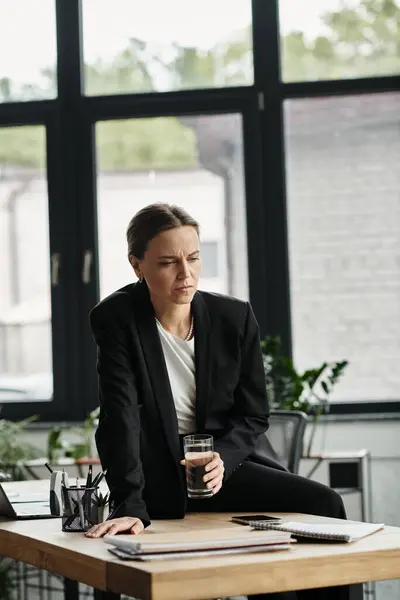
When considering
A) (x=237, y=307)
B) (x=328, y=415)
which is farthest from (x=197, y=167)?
(x=237, y=307)

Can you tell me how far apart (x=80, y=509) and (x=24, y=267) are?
9.83 feet

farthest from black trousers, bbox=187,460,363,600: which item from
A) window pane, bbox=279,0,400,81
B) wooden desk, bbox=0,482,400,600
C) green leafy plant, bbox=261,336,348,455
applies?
window pane, bbox=279,0,400,81

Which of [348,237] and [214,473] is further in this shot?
[348,237]

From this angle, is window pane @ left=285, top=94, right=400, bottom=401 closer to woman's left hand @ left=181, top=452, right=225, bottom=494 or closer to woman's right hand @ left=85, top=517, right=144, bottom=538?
woman's left hand @ left=181, top=452, right=225, bottom=494

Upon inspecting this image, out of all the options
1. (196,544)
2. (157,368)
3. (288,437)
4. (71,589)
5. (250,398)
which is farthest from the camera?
(288,437)

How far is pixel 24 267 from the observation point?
5160 millimetres

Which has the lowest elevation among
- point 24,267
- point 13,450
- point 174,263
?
point 13,450

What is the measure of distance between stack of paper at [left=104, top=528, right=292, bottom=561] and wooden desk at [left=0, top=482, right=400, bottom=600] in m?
0.03

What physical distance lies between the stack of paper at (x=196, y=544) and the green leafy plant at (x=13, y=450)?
2.62 meters

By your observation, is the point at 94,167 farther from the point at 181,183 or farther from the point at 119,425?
the point at 119,425

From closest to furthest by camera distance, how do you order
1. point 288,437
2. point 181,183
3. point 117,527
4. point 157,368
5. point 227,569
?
point 227,569 < point 117,527 < point 157,368 < point 288,437 < point 181,183

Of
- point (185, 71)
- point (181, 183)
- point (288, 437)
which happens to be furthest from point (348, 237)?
point (288, 437)

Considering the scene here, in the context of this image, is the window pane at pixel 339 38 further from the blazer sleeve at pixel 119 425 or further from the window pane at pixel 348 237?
the blazer sleeve at pixel 119 425

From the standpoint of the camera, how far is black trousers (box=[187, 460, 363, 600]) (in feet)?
7.94
